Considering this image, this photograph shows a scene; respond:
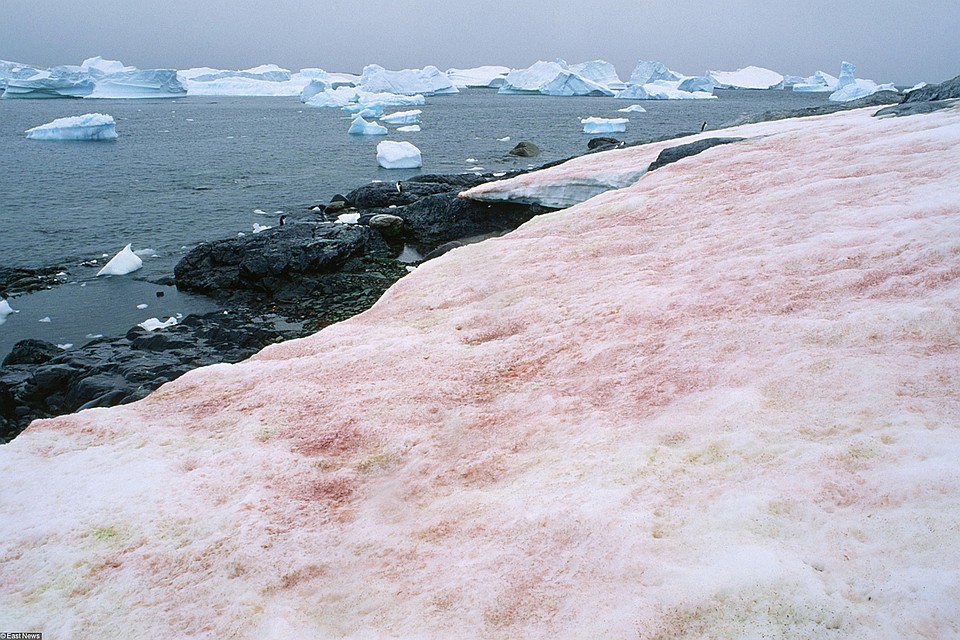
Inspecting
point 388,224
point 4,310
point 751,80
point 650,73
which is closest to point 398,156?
point 388,224

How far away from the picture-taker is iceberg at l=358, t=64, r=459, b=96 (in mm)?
113750

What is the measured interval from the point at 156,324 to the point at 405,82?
11672 cm

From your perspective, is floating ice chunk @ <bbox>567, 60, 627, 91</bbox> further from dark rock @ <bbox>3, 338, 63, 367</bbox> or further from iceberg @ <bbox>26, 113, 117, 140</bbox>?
dark rock @ <bbox>3, 338, 63, 367</bbox>

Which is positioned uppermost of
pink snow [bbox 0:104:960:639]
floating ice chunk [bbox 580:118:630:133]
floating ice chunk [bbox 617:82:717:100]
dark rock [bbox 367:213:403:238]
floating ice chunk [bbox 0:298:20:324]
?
floating ice chunk [bbox 617:82:717:100]

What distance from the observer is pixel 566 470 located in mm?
4395

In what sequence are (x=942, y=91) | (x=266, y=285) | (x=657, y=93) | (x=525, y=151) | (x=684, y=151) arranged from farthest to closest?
(x=657, y=93), (x=525, y=151), (x=266, y=285), (x=942, y=91), (x=684, y=151)

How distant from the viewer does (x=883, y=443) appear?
3914 millimetres

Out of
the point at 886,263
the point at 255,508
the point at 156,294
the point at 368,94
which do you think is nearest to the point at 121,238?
the point at 156,294

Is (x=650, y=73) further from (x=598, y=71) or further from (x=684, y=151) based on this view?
(x=684, y=151)

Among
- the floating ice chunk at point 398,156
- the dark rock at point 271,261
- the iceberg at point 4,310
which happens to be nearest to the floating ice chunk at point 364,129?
the floating ice chunk at point 398,156

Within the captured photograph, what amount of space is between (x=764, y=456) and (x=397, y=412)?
3.06m

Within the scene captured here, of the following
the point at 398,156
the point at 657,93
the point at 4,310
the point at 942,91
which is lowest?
the point at 4,310

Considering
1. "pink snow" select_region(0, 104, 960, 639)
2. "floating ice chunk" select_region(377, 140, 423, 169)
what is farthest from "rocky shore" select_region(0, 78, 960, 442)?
"floating ice chunk" select_region(377, 140, 423, 169)

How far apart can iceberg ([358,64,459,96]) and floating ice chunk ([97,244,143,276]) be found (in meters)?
99.1
